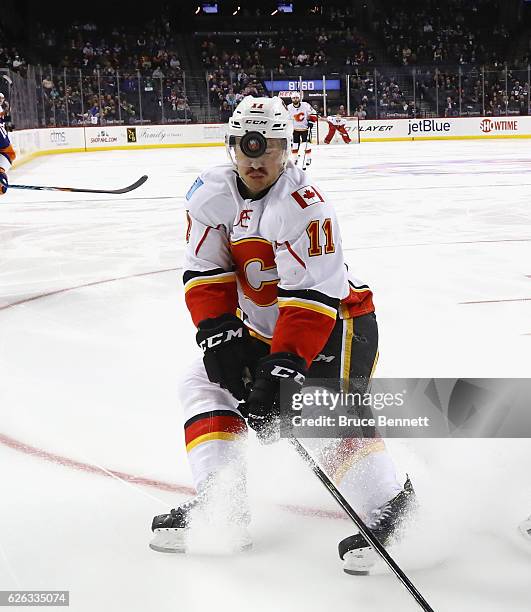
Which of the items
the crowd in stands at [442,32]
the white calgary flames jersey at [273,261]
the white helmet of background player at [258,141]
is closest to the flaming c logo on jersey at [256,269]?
the white calgary flames jersey at [273,261]

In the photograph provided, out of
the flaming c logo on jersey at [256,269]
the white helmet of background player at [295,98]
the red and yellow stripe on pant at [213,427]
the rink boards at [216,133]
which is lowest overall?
the red and yellow stripe on pant at [213,427]

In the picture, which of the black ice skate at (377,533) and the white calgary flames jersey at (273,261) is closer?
the black ice skate at (377,533)

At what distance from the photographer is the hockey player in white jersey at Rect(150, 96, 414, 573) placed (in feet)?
5.35

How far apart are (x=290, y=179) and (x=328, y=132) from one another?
62.1 ft

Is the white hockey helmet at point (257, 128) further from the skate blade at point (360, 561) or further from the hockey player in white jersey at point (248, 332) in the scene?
the skate blade at point (360, 561)

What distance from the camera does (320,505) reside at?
6.04ft

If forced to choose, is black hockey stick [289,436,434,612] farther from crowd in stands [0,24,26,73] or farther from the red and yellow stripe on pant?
crowd in stands [0,24,26,73]

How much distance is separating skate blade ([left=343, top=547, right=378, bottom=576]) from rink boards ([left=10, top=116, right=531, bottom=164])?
16.9 metres

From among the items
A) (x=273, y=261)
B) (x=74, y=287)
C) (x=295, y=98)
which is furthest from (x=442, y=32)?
(x=273, y=261)

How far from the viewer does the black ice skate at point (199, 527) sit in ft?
5.41

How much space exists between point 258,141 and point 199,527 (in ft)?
2.54

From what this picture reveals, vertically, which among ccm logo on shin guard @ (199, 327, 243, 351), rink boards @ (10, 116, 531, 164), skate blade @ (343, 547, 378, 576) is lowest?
skate blade @ (343, 547, 378, 576)

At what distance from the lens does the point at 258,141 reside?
1672mm

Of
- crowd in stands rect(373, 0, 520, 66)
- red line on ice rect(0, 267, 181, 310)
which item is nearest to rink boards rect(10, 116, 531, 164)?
crowd in stands rect(373, 0, 520, 66)
